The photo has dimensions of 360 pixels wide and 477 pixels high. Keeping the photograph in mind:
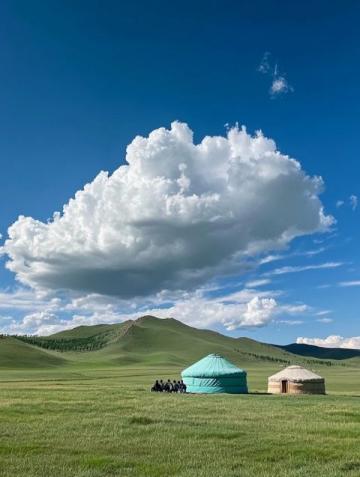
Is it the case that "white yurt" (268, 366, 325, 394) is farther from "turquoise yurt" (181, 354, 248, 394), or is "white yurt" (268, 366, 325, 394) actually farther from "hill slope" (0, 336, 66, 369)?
"hill slope" (0, 336, 66, 369)

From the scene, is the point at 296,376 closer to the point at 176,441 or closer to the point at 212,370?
the point at 212,370

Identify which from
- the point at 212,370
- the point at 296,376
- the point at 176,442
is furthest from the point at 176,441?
the point at 296,376

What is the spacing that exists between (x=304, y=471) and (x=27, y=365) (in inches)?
6632

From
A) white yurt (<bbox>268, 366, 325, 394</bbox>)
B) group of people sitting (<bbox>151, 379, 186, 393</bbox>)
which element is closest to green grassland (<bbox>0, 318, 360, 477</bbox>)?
group of people sitting (<bbox>151, 379, 186, 393</bbox>)

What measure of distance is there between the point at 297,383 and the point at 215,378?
6.88 meters

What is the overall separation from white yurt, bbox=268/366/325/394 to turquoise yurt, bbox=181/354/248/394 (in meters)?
2.98

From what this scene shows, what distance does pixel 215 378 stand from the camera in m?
49.8

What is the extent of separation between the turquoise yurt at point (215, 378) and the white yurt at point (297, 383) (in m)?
2.98

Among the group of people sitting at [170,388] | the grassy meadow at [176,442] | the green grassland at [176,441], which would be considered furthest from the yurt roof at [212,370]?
the grassy meadow at [176,442]

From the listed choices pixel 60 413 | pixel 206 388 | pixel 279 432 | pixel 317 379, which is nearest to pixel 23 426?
pixel 60 413

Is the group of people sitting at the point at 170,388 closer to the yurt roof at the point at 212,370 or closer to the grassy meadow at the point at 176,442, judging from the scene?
the yurt roof at the point at 212,370

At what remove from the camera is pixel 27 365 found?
174625 mm

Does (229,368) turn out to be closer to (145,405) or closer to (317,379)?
(317,379)

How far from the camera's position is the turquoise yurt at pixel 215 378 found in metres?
49.7
